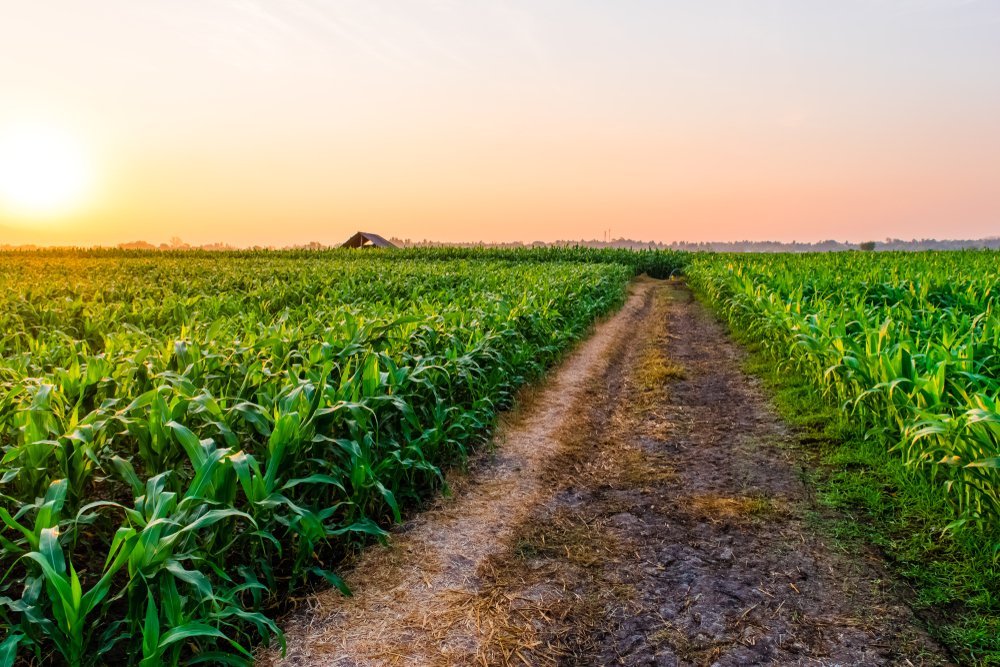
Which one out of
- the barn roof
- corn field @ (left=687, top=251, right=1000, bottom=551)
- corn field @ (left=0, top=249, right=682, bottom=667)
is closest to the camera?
corn field @ (left=0, top=249, right=682, bottom=667)

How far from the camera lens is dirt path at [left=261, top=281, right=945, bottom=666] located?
10.4 feet

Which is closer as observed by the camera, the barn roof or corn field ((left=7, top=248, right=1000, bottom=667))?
corn field ((left=7, top=248, right=1000, bottom=667))

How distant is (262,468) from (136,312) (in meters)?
6.92

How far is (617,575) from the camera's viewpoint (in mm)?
3920

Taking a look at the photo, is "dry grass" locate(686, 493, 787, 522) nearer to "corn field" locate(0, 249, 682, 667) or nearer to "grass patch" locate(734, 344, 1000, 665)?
"grass patch" locate(734, 344, 1000, 665)

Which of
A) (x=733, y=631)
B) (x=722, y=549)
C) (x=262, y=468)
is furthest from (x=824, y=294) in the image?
(x=262, y=468)

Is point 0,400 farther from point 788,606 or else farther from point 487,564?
point 788,606

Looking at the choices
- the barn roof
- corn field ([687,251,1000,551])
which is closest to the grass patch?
corn field ([687,251,1000,551])

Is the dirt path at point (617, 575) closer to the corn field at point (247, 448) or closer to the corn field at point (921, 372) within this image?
the corn field at point (247, 448)

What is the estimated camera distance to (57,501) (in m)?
2.70

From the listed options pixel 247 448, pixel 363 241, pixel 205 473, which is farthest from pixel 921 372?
pixel 363 241

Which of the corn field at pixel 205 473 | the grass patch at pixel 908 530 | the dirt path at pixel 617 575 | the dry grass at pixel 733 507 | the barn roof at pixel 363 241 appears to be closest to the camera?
the corn field at pixel 205 473

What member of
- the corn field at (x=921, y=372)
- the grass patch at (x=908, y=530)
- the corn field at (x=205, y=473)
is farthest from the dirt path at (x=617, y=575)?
the corn field at (x=921, y=372)

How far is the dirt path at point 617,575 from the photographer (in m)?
3.18
